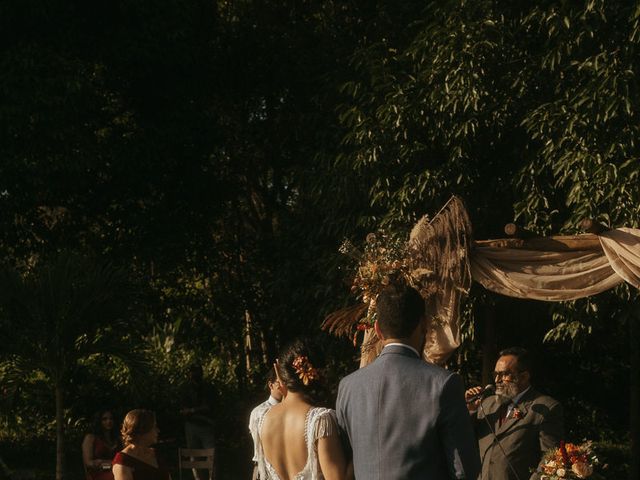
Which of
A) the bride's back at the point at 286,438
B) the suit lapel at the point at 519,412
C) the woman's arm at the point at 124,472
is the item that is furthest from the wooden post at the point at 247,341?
the bride's back at the point at 286,438

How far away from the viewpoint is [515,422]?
761 centimetres

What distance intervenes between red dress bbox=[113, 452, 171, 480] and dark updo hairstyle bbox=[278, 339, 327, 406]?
1581mm

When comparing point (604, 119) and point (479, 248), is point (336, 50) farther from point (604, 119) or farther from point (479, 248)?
point (479, 248)

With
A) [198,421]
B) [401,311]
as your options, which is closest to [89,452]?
[198,421]

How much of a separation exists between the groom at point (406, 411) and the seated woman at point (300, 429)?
52 cm

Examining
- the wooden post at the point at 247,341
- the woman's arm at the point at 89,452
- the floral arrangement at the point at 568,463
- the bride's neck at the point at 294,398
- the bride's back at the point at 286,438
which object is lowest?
the floral arrangement at the point at 568,463

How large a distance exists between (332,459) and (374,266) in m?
3.18

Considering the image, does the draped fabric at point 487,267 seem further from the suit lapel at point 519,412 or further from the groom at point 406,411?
the groom at point 406,411

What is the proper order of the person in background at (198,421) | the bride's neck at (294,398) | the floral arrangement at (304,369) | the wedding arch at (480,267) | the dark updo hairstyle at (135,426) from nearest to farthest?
the floral arrangement at (304,369), the bride's neck at (294,398), the dark updo hairstyle at (135,426), the wedding arch at (480,267), the person in background at (198,421)

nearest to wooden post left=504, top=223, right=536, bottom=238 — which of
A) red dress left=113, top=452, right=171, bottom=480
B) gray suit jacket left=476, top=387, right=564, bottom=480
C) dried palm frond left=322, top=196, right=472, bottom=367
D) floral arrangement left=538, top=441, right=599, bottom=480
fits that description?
dried palm frond left=322, top=196, right=472, bottom=367

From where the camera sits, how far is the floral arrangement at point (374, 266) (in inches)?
311

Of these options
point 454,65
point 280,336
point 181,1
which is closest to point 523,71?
point 454,65

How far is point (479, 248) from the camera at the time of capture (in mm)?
9055

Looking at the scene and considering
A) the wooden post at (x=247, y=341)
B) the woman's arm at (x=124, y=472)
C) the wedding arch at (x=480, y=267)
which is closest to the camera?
the woman's arm at (x=124, y=472)
